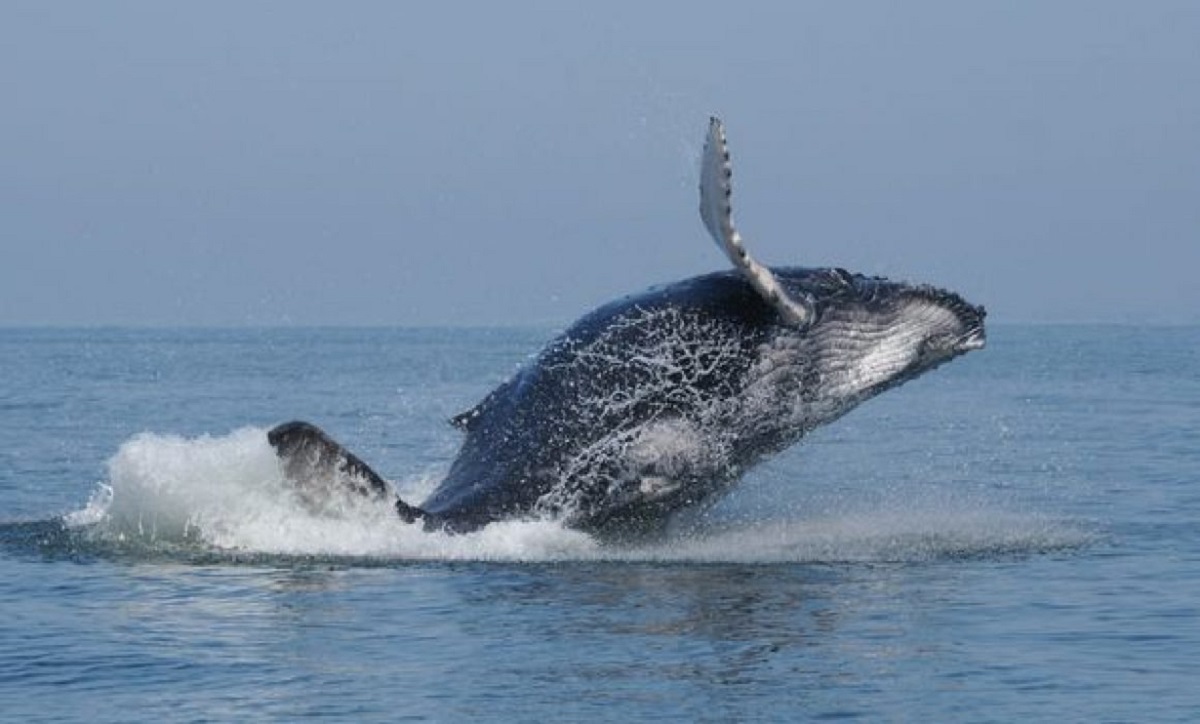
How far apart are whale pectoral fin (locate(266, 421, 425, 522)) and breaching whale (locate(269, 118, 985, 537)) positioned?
37 centimetres

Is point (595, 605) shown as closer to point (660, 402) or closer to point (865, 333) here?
point (660, 402)

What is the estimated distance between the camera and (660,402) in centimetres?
1658

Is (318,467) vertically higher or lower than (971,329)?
lower

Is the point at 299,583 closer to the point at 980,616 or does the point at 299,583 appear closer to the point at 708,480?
the point at 708,480

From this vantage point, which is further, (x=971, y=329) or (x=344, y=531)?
(x=971, y=329)

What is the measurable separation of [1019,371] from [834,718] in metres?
67.4

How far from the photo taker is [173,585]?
50.0 feet

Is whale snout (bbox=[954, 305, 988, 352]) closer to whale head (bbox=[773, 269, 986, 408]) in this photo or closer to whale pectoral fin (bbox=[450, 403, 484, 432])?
whale head (bbox=[773, 269, 986, 408])

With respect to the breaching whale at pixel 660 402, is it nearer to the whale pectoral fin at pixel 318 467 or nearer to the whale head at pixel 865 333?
the whale head at pixel 865 333

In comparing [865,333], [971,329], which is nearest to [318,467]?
[865,333]

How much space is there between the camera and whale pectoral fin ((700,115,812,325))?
50.7 ft

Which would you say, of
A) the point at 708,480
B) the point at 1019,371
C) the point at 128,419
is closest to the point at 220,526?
the point at 708,480

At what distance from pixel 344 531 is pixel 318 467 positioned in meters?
0.80

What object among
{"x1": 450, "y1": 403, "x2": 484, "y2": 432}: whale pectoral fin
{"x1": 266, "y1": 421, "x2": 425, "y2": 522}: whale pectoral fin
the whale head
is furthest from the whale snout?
{"x1": 266, "y1": 421, "x2": 425, "y2": 522}: whale pectoral fin
